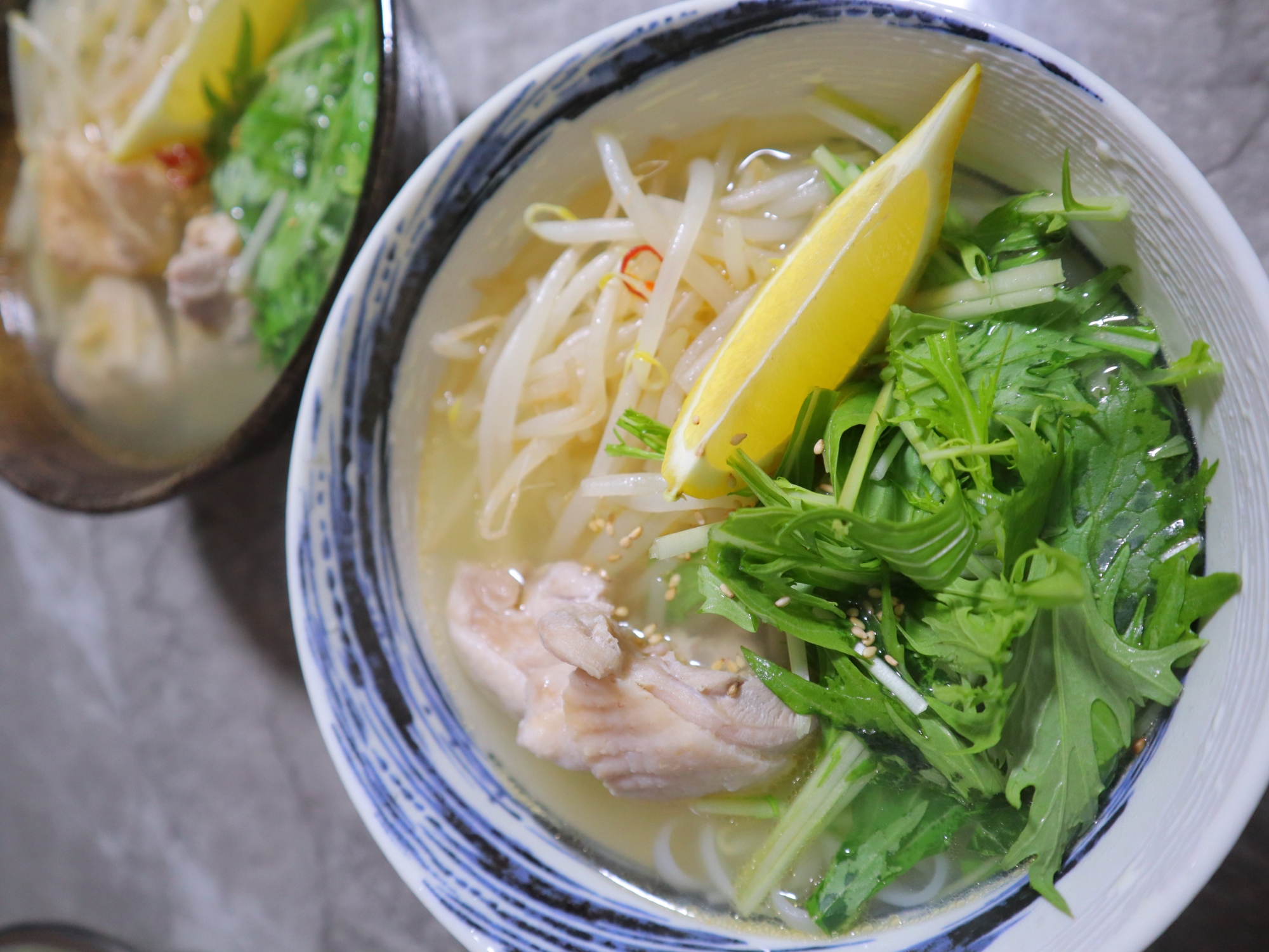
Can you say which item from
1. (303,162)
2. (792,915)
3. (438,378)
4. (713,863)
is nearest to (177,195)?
(303,162)

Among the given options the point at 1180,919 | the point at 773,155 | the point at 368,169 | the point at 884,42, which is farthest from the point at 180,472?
the point at 1180,919

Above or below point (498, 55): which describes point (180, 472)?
below

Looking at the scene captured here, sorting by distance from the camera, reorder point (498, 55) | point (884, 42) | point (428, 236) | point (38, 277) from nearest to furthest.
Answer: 1. point (884, 42)
2. point (428, 236)
3. point (498, 55)
4. point (38, 277)

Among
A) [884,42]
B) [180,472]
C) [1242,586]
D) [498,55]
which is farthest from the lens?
[498,55]

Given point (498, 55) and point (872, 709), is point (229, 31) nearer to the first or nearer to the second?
point (498, 55)

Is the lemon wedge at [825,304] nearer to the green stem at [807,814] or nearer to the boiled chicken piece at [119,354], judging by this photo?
the green stem at [807,814]

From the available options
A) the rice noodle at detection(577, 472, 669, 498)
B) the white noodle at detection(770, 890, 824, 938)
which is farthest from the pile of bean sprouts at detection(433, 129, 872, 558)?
the white noodle at detection(770, 890, 824, 938)

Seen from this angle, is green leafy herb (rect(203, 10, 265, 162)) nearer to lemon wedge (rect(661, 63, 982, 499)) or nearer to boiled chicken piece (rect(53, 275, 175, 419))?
boiled chicken piece (rect(53, 275, 175, 419))

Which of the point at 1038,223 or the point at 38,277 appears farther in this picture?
the point at 38,277
